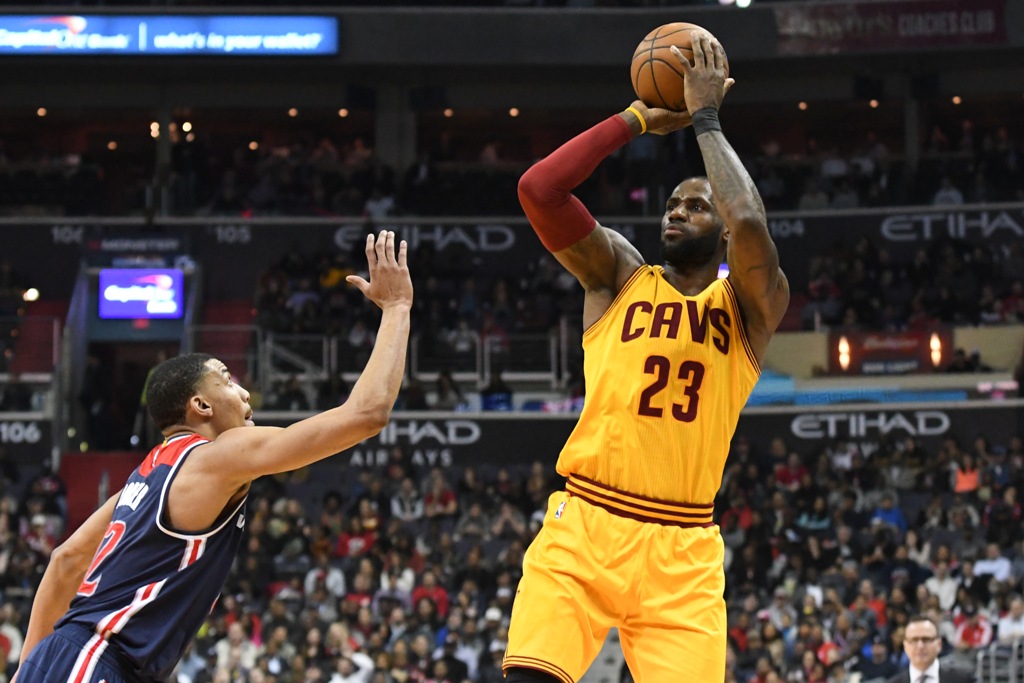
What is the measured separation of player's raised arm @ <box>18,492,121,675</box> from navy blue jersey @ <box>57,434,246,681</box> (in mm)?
358

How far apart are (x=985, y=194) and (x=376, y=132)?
11.4 m

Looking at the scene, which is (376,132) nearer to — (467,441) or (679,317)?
(467,441)

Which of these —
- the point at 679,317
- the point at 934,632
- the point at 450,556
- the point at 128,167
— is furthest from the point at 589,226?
the point at 128,167

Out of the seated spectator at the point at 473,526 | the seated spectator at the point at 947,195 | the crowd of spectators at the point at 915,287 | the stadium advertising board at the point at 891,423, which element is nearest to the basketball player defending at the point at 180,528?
the seated spectator at the point at 473,526

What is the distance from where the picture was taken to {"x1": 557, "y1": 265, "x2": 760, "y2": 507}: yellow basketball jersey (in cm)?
505

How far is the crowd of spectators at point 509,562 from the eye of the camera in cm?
1499

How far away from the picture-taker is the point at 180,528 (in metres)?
4.46

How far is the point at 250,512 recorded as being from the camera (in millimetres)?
19141

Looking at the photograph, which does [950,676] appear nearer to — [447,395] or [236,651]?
[236,651]

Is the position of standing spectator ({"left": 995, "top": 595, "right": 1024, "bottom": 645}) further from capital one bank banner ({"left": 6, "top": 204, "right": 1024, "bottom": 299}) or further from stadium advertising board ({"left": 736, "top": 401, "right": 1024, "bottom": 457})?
capital one bank banner ({"left": 6, "top": 204, "right": 1024, "bottom": 299})

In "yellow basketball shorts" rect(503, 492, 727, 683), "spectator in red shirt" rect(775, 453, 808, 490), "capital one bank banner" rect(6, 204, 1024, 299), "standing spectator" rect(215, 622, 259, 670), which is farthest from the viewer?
"capital one bank banner" rect(6, 204, 1024, 299)

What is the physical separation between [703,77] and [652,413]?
1.25 meters

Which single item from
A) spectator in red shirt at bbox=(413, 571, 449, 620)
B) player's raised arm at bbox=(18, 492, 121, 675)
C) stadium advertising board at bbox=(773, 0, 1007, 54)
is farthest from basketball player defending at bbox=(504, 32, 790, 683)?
stadium advertising board at bbox=(773, 0, 1007, 54)

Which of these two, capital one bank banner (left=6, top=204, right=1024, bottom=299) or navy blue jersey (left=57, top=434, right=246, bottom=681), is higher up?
capital one bank banner (left=6, top=204, right=1024, bottom=299)
